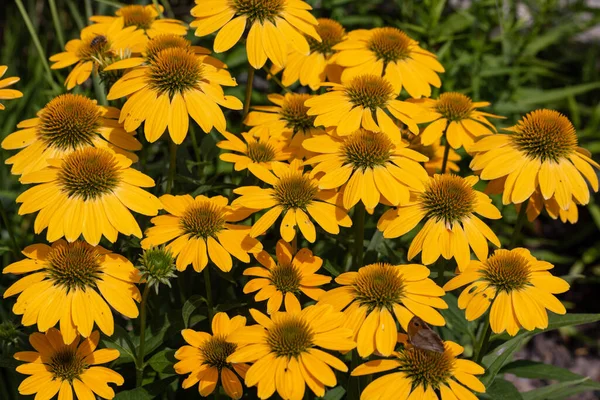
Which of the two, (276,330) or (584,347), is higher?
(276,330)

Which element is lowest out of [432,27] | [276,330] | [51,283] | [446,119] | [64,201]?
[276,330]

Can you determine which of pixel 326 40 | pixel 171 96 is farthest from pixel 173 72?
pixel 326 40

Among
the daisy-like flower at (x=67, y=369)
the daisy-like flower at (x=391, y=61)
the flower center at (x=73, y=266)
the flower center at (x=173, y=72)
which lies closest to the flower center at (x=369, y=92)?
the daisy-like flower at (x=391, y=61)

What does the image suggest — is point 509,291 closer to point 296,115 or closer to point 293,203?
point 293,203

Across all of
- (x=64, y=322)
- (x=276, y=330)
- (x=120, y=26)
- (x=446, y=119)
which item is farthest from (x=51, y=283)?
(x=446, y=119)

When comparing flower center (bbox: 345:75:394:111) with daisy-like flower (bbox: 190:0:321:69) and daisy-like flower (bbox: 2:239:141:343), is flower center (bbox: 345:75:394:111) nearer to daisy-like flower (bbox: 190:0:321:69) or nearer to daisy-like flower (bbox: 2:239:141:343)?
daisy-like flower (bbox: 190:0:321:69)

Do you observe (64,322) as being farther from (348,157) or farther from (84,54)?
(84,54)

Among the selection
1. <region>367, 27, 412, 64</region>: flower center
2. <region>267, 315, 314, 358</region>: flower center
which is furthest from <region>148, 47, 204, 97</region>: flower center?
<region>267, 315, 314, 358</region>: flower center
